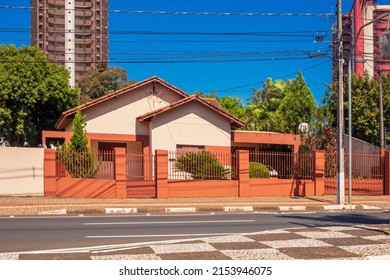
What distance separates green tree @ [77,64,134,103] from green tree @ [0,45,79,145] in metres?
10.2

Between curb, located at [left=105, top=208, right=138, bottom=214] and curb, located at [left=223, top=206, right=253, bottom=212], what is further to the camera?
curb, located at [left=223, top=206, right=253, bottom=212]

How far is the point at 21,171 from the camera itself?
2233cm

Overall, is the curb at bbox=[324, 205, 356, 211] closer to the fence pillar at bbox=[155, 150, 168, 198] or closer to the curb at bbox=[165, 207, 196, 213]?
the curb at bbox=[165, 207, 196, 213]

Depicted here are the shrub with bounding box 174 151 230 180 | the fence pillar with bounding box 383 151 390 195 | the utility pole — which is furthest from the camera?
the fence pillar with bounding box 383 151 390 195

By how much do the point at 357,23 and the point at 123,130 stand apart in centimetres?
4764

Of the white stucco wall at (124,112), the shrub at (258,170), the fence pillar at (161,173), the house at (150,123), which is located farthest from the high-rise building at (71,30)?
the fence pillar at (161,173)

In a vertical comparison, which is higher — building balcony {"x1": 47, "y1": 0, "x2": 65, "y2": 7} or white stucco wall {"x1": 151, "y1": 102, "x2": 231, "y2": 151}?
building balcony {"x1": 47, "y1": 0, "x2": 65, "y2": 7}

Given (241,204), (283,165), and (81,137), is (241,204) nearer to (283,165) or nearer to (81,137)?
(283,165)

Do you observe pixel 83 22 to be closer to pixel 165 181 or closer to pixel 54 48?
pixel 54 48

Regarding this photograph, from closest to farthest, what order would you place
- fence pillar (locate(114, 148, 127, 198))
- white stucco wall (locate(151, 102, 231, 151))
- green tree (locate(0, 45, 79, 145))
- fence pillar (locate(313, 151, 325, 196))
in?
fence pillar (locate(114, 148, 127, 198))
fence pillar (locate(313, 151, 325, 196))
white stucco wall (locate(151, 102, 231, 151))
green tree (locate(0, 45, 79, 145))

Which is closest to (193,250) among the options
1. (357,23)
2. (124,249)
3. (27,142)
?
(124,249)

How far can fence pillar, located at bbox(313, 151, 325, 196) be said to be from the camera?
26.0 meters

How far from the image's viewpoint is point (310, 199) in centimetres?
2430

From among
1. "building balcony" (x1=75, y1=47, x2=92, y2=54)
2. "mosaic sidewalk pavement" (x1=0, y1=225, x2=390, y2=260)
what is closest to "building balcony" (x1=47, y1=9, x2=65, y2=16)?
"building balcony" (x1=75, y1=47, x2=92, y2=54)
